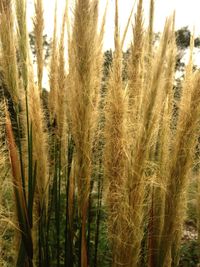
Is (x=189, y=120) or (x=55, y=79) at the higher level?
(x=55, y=79)

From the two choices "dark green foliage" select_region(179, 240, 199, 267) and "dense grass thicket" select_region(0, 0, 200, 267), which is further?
"dark green foliage" select_region(179, 240, 199, 267)

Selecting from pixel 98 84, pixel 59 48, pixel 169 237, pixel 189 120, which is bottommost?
pixel 169 237

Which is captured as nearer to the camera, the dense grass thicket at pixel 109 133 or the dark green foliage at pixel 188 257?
the dense grass thicket at pixel 109 133

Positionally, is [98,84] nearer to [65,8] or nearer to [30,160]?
[30,160]

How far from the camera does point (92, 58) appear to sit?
4.15 feet

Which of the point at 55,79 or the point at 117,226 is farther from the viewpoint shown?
the point at 55,79

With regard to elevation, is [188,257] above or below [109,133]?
below

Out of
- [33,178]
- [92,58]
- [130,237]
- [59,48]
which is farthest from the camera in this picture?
[59,48]

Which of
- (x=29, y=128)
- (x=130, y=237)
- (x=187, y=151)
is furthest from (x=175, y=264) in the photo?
(x=29, y=128)

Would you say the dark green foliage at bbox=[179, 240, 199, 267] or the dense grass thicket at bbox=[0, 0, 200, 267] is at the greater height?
the dense grass thicket at bbox=[0, 0, 200, 267]

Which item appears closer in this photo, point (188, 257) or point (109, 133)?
point (109, 133)

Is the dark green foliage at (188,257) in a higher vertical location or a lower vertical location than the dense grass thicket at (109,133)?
lower

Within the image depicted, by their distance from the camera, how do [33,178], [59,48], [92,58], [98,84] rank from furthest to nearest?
[59,48] < [33,178] < [98,84] < [92,58]

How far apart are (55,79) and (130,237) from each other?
3.46 ft
